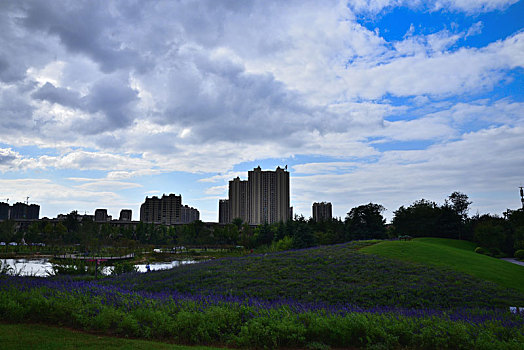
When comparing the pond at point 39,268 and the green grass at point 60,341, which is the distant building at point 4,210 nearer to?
the pond at point 39,268

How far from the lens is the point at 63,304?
8.04 metres

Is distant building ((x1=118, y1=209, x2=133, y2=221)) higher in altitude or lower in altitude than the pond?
higher

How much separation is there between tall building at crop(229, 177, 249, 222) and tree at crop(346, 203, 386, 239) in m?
75.3

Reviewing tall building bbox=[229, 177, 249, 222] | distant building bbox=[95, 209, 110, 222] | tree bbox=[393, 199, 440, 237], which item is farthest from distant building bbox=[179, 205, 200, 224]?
tree bbox=[393, 199, 440, 237]

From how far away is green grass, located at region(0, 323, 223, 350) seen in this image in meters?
6.05

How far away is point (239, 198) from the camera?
116500 mm

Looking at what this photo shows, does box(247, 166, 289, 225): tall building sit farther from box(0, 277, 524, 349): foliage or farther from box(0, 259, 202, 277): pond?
box(0, 277, 524, 349): foliage

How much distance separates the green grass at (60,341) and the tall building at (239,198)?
10732cm

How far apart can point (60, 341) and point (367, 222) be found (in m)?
37.4

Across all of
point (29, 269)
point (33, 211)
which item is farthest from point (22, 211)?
point (29, 269)

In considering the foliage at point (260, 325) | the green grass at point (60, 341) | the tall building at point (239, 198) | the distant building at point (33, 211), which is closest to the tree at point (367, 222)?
the foliage at point (260, 325)

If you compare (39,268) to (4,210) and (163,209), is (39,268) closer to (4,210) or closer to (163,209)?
(163,209)

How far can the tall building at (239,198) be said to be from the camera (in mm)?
115250

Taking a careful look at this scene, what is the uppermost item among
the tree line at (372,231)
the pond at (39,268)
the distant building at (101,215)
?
the distant building at (101,215)
